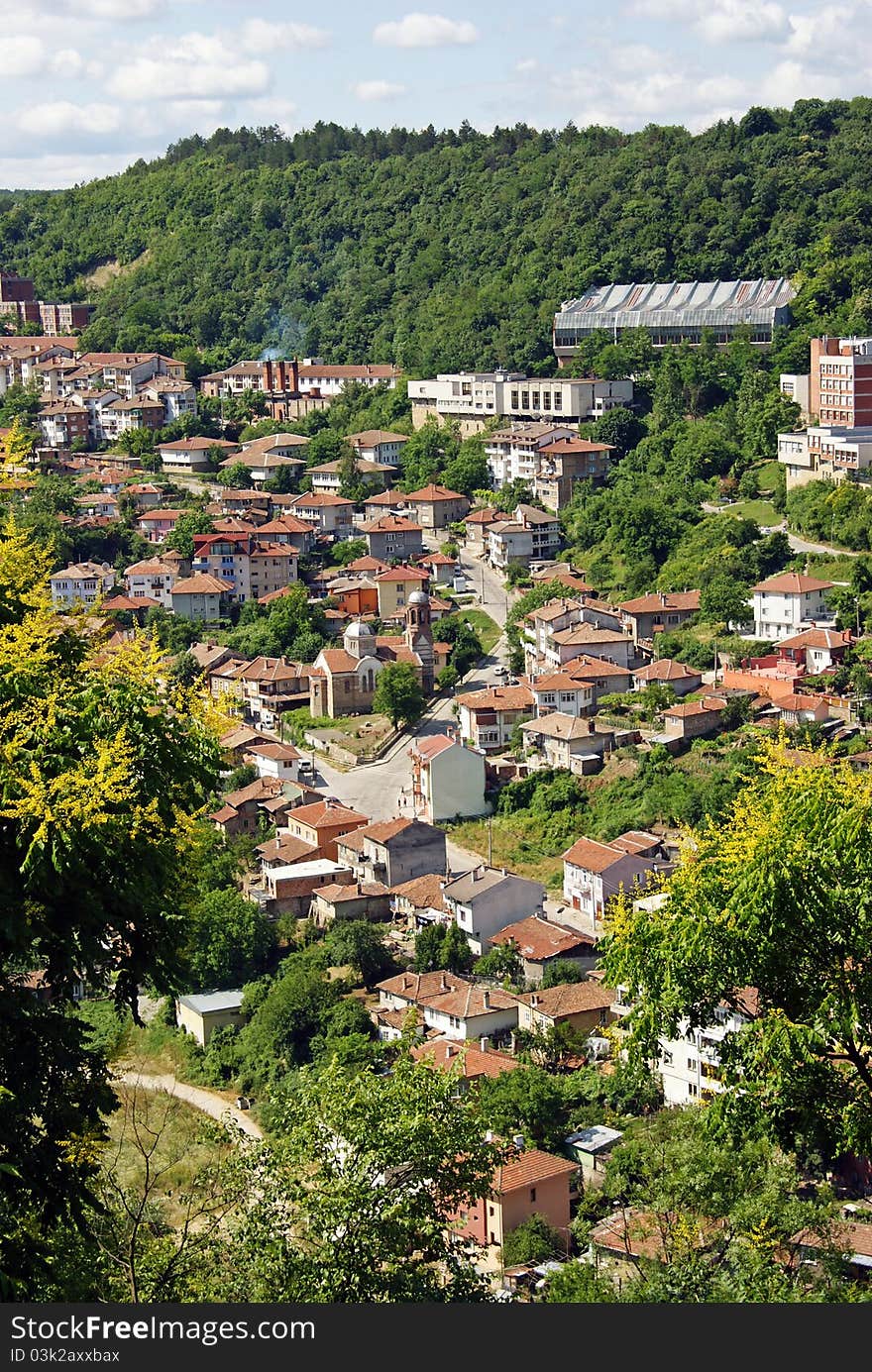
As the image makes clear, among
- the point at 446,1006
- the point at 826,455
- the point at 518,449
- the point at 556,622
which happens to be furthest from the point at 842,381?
the point at 446,1006

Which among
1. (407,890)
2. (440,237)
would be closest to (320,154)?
(440,237)

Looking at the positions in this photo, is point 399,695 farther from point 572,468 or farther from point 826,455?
point 572,468

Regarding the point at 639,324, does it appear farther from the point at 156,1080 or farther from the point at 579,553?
the point at 156,1080

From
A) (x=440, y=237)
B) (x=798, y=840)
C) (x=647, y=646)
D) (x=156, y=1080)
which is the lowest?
(x=156, y=1080)

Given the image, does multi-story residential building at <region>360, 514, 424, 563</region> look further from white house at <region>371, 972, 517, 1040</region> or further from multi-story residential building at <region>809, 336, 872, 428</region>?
white house at <region>371, 972, 517, 1040</region>

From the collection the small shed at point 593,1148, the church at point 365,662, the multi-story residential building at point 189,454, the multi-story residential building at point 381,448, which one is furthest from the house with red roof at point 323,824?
the multi-story residential building at point 189,454

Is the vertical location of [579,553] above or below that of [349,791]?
above

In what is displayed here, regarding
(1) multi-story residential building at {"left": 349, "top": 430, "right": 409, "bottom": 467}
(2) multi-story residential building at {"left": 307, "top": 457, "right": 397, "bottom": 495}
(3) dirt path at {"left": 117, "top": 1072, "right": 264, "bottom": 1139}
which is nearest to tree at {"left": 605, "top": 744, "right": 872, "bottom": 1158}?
(3) dirt path at {"left": 117, "top": 1072, "right": 264, "bottom": 1139}
